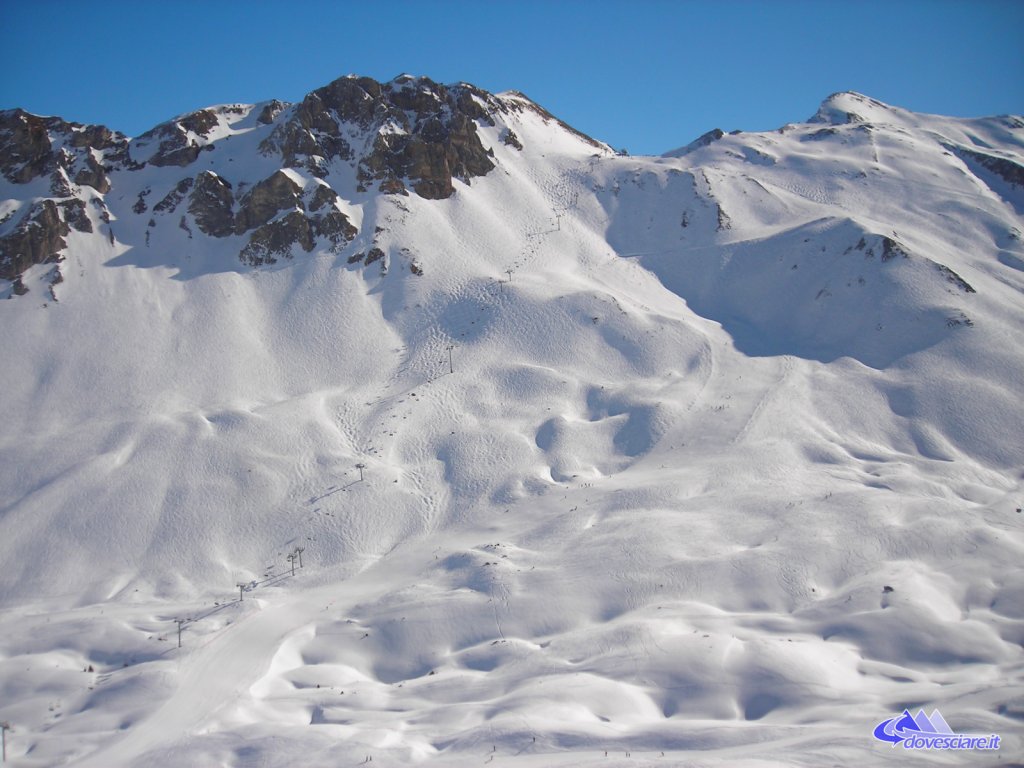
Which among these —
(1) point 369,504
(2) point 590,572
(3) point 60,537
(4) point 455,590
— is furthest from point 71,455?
(2) point 590,572

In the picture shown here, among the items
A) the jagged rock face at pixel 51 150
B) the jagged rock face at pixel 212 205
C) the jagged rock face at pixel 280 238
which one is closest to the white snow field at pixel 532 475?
the jagged rock face at pixel 280 238

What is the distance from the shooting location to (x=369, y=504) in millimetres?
54562

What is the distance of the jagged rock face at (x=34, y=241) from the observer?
74875 millimetres

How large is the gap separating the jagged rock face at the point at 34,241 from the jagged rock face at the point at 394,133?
24924 millimetres

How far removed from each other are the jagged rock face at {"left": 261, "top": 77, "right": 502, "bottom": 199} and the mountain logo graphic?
Answer: 243ft

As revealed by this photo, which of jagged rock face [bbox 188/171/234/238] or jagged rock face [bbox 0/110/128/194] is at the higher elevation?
jagged rock face [bbox 0/110/128/194]

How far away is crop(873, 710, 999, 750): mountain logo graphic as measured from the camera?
27750 millimetres

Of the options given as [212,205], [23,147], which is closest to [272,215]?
[212,205]

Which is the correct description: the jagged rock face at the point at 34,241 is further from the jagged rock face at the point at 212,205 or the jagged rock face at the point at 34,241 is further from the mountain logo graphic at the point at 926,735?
the mountain logo graphic at the point at 926,735

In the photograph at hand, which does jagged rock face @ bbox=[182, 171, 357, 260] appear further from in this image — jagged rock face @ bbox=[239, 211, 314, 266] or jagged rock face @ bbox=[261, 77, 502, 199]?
jagged rock face @ bbox=[261, 77, 502, 199]

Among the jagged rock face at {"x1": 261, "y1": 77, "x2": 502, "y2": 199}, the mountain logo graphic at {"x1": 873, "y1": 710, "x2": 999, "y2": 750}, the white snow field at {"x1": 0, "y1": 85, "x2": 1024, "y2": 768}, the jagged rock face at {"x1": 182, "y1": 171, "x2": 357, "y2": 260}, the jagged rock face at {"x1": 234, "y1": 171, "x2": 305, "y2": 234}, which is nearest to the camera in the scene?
the mountain logo graphic at {"x1": 873, "y1": 710, "x2": 999, "y2": 750}

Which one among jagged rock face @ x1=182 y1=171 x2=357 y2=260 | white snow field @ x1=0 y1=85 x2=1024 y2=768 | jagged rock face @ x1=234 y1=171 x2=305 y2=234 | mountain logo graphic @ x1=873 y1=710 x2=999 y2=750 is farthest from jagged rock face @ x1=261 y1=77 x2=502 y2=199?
mountain logo graphic @ x1=873 y1=710 x2=999 y2=750

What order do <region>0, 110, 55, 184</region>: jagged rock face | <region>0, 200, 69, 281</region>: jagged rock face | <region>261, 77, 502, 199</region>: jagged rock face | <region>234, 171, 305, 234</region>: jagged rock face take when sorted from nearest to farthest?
<region>0, 200, 69, 281</region>: jagged rock face, <region>234, 171, 305, 234</region>: jagged rock face, <region>0, 110, 55, 184</region>: jagged rock face, <region>261, 77, 502, 199</region>: jagged rock face

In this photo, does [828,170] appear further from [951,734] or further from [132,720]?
[132,720]
